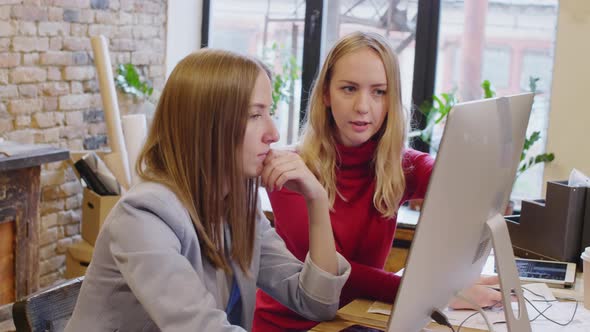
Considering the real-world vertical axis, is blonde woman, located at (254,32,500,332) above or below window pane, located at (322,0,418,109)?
below

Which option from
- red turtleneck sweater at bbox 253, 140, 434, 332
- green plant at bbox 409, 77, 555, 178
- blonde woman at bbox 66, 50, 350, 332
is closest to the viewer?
blonde woman at bbox 66, 50, 350, 332

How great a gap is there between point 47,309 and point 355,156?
2.86 feet

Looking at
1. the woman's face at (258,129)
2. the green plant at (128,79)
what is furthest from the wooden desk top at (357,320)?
the green plant at (128,79)

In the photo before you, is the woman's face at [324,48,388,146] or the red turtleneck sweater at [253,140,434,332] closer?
the red turtleneck sweater at [253,140,434,332]

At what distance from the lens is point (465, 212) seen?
49.3 inches

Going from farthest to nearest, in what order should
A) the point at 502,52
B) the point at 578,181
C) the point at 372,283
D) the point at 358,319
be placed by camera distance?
the point at 502,52, the point at 578,181, the point at 372,283, the point at 358,319

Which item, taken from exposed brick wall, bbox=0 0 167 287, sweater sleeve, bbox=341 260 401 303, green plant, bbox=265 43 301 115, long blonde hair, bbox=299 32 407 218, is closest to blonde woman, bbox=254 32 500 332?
long blonde hair, bbox=299 32 407 218

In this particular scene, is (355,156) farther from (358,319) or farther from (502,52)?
(502,52)

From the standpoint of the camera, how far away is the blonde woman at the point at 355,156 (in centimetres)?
194

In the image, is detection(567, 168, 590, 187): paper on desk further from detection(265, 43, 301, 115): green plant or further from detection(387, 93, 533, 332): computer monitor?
detection(265, 43, 301, 115): green plant

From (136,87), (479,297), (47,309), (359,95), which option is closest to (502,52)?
(136,87)

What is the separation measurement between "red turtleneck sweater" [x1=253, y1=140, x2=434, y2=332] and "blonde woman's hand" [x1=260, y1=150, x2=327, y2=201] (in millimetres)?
270

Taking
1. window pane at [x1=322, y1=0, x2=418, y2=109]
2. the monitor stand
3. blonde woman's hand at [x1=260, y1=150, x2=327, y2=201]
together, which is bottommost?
the monitor stand

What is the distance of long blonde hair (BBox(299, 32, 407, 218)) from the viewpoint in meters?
1.98
